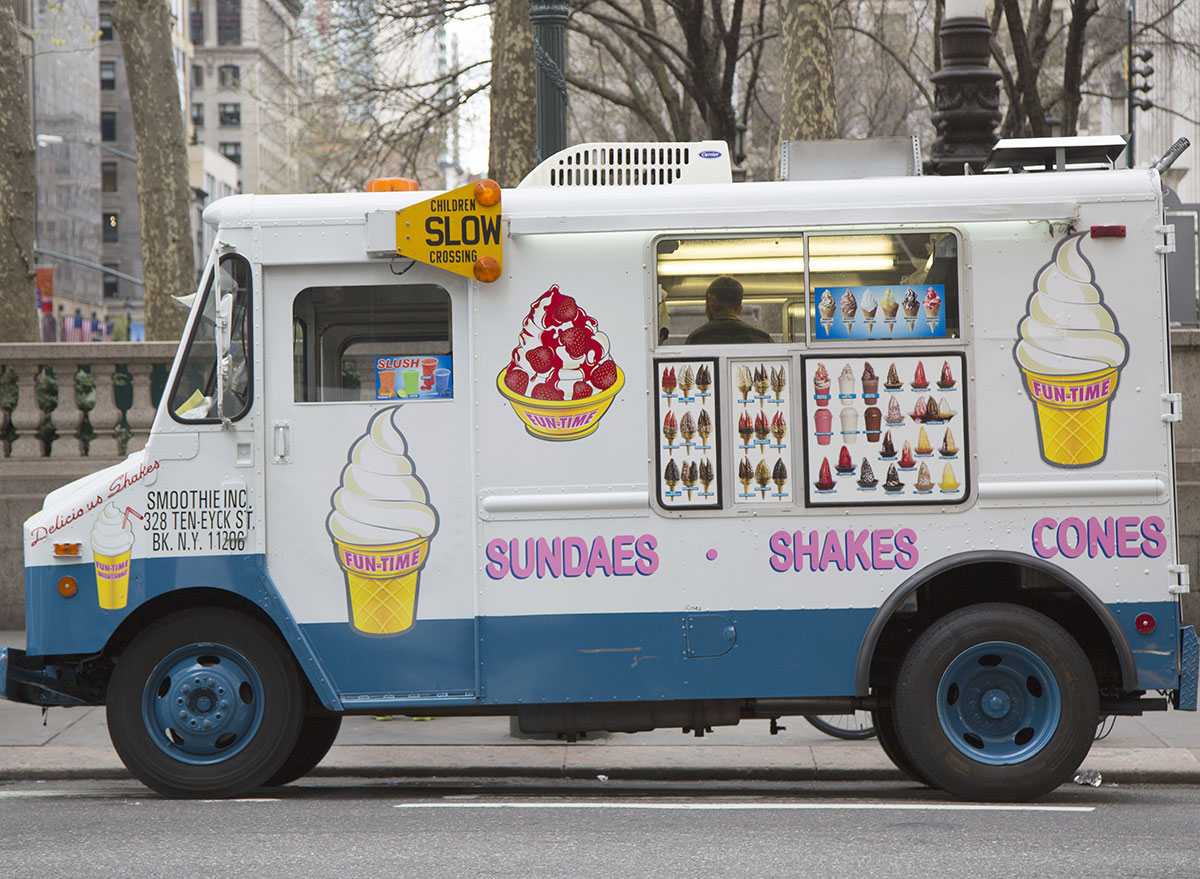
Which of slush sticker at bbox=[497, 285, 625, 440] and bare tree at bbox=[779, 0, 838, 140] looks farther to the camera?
bare tree at bbox=[779, 0, 838, 140]

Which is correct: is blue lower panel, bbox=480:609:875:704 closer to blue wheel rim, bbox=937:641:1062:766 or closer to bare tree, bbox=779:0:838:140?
blue wheel rim, bbox=937:641:1062:766

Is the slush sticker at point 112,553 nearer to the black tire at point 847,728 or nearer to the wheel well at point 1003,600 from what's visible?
the wheel well at point 1003,600

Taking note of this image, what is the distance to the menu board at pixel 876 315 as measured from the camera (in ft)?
21.9

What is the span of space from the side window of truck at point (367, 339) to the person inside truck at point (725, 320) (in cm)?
119

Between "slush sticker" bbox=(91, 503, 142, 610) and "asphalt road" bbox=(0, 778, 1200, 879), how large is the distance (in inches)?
37.8

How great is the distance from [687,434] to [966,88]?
4.78 metres

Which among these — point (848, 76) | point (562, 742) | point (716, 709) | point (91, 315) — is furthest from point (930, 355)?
point (91, 315)

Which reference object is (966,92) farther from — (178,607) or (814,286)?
(178,607)

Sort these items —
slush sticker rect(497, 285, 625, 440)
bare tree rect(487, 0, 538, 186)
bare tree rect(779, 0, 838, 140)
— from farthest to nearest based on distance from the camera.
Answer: bare tree rect(779, 0, 838, 140), bare tree rect(487, 0, 538, 186), slush sticker rect(497, 285, 625, 440)

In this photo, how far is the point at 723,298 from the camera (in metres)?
6.69

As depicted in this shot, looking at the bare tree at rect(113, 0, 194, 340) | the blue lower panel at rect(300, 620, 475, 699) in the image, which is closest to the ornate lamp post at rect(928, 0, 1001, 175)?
the blue lower panel at rect(300, 620, 475, 699)

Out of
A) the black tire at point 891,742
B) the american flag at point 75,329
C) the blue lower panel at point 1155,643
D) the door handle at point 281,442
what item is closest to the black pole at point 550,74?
the door handle at point 281,442

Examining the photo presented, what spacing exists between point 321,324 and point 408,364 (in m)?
0.45

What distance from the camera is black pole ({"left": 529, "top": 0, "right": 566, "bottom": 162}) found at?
28.9ft
